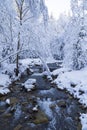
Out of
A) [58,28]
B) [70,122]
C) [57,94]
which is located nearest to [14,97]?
[57,94]

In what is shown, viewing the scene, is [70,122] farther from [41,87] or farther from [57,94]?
[41,87]

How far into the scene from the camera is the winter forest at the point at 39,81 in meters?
8.49

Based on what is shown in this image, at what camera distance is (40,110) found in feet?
38.0

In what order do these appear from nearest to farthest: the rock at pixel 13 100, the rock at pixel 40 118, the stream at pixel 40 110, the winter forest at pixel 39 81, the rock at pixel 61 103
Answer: the winter forest at pixel 39 81 → the stream at pixel 40 110 → the rock at pixel 40 118 → the rock at pixel 61 103 → the rock at pixel 13 100

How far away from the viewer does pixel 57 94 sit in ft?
49.4

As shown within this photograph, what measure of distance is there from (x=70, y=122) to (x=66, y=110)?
1.70 metres

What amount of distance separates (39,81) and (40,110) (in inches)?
313

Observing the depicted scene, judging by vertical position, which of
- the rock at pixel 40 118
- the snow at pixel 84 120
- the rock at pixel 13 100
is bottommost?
the rock at pixel 13 100

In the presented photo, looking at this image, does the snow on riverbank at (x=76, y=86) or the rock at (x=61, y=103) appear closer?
the rock at (x=61, y=103)

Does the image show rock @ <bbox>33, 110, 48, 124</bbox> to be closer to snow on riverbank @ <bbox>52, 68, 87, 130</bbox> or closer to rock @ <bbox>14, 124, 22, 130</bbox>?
rock @ <bbox>14, 124, 22, 130</bbox>

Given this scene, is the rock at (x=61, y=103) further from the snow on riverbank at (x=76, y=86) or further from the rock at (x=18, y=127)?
the rock at (x=18, y=127)

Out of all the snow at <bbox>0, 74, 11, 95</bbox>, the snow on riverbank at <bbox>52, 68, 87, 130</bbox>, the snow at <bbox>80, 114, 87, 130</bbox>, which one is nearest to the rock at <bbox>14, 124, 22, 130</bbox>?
the snow at <bbox>80, 114, 87, 130</bbox>

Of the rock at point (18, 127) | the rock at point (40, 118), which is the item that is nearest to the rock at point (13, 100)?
the rock at point (40, 118)

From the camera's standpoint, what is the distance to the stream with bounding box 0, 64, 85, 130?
31.7 feet
